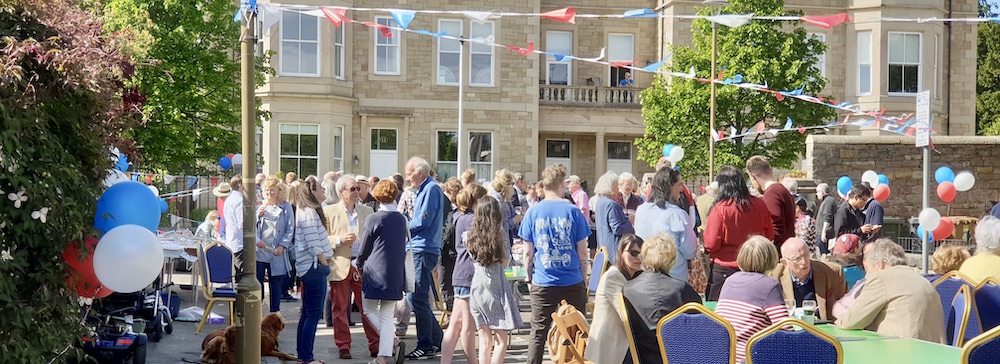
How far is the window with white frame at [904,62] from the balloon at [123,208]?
28.3 m

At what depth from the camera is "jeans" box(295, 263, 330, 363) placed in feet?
29.5

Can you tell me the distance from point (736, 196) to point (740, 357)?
2.72 meters

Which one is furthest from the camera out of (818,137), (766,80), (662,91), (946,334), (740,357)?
(662,91)

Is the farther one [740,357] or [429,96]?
[429,96]

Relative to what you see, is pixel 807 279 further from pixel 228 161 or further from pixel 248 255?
pixel 228 161

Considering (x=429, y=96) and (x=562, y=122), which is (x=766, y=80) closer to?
(x=562, y=122)

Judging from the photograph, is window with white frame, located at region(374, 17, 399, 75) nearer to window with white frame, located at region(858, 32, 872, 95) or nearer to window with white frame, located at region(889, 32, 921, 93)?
window with white frame, located at region(858, 32, 872, 95)

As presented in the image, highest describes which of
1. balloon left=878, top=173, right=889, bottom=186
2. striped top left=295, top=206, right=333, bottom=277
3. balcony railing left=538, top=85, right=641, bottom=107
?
balcony railing left=538, top=85, right=641, bottom=107

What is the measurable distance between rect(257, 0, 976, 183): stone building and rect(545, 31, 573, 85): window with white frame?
4 centimetres

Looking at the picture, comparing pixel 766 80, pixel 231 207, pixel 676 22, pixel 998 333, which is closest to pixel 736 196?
pixel 998 333

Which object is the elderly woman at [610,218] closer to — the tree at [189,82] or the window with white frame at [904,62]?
the tree at [189,82]

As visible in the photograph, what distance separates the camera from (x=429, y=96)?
28938 mm

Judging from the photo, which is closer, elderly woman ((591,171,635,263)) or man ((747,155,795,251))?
man ((747,155,795,251))

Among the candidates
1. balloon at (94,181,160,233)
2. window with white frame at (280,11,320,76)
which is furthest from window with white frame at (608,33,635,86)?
balloon at (94,181,160,233)
